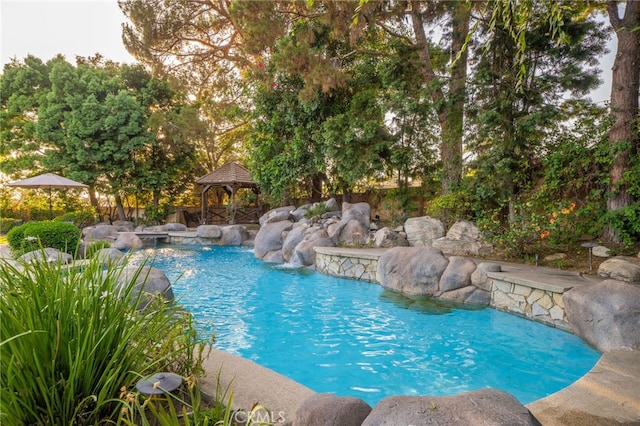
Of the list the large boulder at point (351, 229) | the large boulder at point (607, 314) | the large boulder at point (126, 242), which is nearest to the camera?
the large boulder at point (607, 314)

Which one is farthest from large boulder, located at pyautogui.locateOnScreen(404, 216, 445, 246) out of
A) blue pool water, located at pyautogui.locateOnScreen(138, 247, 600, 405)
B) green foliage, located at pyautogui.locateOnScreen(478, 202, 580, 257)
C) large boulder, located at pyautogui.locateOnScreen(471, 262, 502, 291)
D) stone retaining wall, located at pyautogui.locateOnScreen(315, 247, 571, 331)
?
large boulder, located at pyautogui.locateOnScreen(471, 262, 502, 291)

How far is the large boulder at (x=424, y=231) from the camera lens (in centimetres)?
888

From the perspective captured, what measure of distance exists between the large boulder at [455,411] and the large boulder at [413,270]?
480 centimetres

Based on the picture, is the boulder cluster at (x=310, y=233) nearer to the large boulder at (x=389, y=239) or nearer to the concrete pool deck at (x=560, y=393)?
the large boulder at (x=389, y=239)

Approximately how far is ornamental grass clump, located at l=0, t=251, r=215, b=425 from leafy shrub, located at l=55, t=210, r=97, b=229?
17.1 metres

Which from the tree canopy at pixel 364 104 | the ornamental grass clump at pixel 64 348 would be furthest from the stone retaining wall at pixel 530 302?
the ornamental grass clump at pixel 64 348

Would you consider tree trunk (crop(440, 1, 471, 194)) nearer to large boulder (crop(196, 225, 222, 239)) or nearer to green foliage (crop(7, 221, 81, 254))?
large boulder (crop(196, 225, 222, 239))

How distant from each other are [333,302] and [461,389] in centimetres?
321

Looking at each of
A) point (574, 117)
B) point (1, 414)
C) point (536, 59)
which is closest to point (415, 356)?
point (1, 414)

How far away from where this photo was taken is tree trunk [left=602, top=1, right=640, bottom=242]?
6.29 meters

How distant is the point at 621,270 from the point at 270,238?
8.88 meters

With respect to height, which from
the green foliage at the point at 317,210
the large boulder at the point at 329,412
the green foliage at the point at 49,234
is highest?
the green foliage at the point at 317,210

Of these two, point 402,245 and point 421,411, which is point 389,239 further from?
point 421,411

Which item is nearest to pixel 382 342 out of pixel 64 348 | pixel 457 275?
pixel 457 275
